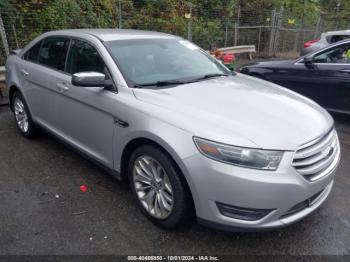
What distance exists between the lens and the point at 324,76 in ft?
18.1

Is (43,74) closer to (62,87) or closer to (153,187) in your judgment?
(62,87)

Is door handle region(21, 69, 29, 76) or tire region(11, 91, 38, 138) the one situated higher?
door handle region(21, 69, 29, 76)

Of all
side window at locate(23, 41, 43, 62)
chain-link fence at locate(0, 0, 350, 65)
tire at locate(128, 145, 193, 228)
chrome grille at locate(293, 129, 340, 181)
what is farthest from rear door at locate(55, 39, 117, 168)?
chain-link fence at locate(0, 0, 350, 65)

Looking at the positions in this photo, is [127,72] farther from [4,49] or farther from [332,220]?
[4,49]

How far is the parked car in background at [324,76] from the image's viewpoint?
538cm

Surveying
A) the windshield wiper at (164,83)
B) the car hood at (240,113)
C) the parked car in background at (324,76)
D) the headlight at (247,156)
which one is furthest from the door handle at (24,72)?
the parked car in background at (324,76)

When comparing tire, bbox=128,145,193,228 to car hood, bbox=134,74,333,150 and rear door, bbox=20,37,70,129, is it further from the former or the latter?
rear door, bbox=20,37,70,129

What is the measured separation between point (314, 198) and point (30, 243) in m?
2.27

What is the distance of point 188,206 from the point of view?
258cm

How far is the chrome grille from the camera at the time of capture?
2383 millimetres

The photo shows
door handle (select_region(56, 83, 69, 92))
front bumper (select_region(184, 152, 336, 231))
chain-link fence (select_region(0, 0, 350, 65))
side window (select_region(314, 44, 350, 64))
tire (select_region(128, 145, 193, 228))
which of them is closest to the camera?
front bumper (select_region(184, 152, 336, 231))

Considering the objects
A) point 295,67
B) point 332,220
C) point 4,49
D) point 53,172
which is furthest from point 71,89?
point 4,49

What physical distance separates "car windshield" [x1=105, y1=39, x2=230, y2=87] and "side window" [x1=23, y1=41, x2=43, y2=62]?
1.56 metres

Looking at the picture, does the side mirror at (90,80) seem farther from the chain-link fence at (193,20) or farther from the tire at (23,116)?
the chain-link fence at (193,20)
